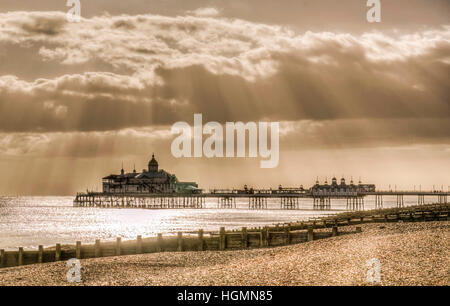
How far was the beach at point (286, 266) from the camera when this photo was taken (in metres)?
16.8

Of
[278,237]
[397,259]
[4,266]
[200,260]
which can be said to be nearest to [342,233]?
[278,237]

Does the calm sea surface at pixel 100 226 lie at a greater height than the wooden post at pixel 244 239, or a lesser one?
lesser

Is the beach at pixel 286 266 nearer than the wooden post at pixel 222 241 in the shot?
Yes

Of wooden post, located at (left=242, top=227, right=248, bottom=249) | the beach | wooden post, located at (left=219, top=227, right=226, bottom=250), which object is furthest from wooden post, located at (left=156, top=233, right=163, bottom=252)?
wooden post, located at (left=242, top=227, right=248, bottom=249)

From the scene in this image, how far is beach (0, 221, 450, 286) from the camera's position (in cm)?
1677

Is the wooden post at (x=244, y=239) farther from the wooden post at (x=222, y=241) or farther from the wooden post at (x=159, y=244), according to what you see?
the wooden post at (x=159, y=244)

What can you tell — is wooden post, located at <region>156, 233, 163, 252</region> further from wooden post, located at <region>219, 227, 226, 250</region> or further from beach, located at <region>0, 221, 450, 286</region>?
wooden post, located at <region>219, 227, 226, 250</region>

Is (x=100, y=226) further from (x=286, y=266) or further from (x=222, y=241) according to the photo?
(x=286, y=266)

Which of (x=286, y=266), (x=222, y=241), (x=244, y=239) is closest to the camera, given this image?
(x=286, y=266)

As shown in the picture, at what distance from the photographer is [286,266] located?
63.7 ft

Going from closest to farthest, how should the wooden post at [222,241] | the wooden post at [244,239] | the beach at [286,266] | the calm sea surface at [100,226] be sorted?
the beach at [286,266], the wooden post at [222,241], the wooden post at [244,239], the calm sea surface at [100,226]

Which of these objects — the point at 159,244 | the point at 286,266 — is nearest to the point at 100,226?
the point at 159,244

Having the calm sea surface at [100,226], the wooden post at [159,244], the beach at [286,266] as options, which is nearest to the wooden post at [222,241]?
the beach at [286,266]
